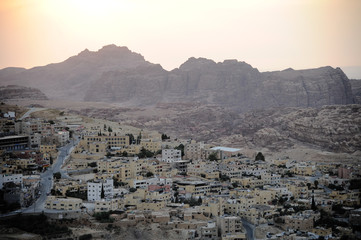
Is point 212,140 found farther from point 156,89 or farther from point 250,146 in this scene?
point 156,89

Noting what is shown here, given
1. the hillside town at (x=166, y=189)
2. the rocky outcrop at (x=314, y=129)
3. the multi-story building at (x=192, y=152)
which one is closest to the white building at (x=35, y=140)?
the hillside town at (x=166, y=189)

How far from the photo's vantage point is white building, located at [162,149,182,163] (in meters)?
51.4

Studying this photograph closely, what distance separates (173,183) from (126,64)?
14739 cm

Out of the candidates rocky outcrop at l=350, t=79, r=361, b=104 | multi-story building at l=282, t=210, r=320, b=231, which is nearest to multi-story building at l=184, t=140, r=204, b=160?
multi-story building at l=282, t=210, r=320, b=231

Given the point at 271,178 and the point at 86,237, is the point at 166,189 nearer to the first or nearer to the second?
the point at 271,178

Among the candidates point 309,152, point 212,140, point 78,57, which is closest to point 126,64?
point 78,57

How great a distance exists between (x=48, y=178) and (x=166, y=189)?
27.4ft

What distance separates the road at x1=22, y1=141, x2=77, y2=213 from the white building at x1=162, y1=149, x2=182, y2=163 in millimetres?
7676

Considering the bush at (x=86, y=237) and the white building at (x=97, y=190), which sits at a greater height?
the white building at (x=97, y=190)

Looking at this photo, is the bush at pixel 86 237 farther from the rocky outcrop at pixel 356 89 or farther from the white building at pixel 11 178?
the rocky outcrop at pixel 356 89

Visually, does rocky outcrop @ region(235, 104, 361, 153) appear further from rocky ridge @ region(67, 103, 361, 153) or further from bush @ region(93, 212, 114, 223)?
bush @ region(93, 212, 114, 223)

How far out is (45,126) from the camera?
2288 inches

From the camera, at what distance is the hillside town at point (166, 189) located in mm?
36406

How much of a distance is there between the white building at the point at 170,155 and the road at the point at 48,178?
7676mm
